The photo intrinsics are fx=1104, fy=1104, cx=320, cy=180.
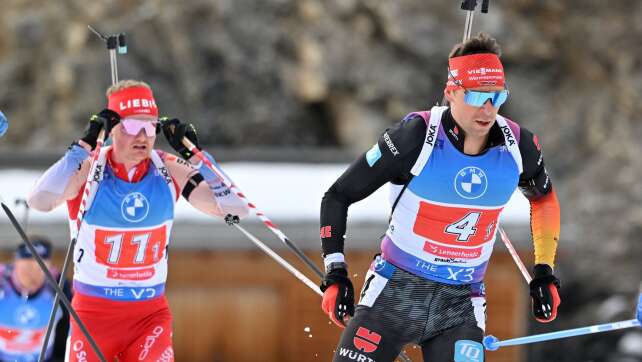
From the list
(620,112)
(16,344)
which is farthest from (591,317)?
(16,344)

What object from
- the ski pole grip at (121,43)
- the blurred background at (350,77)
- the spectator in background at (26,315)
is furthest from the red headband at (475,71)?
the blurred background at (350,77)

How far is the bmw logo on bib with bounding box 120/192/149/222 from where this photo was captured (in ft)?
19.7

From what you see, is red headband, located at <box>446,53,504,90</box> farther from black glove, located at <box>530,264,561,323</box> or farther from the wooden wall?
the wooden wall

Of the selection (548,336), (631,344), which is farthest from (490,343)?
(631,344)

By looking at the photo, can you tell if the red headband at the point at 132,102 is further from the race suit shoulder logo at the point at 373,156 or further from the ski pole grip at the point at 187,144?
the race suit shoulder logo at the point at 373,156

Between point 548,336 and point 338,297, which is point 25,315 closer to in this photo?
point 338,297

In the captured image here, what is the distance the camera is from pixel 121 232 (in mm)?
6008

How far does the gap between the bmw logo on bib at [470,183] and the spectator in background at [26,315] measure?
4.98 meters

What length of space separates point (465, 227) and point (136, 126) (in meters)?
2.04

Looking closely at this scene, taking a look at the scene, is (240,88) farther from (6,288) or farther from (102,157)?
(102,157)

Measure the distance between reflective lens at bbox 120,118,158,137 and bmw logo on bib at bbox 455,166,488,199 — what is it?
195 centimetres

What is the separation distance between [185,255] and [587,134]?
1244 centimetres

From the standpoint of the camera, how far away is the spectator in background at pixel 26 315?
29.9 ft

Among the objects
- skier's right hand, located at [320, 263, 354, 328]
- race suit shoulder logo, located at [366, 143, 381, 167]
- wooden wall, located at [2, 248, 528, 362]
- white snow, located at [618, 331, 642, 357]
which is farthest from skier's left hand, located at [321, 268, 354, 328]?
white snow, located at [618, 331, 642, 357]
